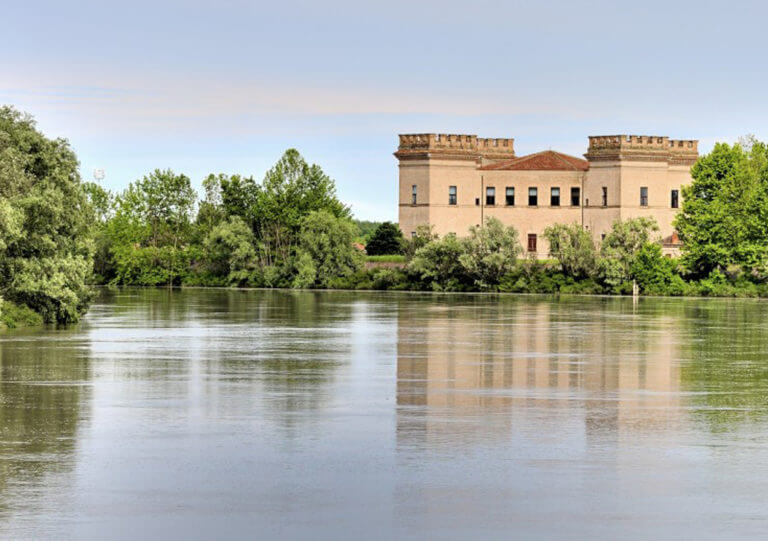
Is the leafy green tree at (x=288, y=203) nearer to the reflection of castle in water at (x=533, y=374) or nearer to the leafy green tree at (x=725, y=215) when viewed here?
the leafy green tree at (x=725, y=215)

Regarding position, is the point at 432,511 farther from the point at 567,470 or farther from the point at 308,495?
the point at 567,470

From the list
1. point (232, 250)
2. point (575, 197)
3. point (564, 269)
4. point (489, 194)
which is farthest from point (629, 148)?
point (232, 250)

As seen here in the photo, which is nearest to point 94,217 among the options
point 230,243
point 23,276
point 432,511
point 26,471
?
point 23,276

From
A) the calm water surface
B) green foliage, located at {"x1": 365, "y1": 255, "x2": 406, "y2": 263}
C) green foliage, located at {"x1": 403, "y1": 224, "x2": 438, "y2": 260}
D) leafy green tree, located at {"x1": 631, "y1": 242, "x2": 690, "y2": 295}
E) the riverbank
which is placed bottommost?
the calm water surface

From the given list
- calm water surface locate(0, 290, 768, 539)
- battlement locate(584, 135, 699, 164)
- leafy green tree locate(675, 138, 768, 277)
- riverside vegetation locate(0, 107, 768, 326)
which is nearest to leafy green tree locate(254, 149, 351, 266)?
riverside vegetation locate(0, 107, 768, 326)

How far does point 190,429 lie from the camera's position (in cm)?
1767

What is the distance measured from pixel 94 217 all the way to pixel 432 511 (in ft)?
126

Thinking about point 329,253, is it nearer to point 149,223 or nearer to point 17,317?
point 149,223

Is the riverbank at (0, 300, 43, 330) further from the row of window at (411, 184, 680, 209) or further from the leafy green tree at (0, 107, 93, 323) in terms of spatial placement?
the row of window at (411, 184, 680, 209)

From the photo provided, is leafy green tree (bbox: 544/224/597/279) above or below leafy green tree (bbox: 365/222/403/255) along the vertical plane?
below

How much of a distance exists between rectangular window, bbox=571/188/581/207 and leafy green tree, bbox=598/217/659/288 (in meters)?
18.5

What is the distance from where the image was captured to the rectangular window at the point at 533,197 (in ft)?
334

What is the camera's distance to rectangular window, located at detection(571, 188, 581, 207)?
332 ft

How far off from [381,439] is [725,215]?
68.0 m
